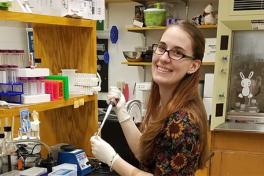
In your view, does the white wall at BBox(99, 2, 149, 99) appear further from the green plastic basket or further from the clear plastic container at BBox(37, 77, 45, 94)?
the clear plastic container at BBox(37, 77, 45, 94)

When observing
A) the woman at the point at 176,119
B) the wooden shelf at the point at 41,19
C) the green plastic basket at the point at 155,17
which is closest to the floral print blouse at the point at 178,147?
the woman at the point at 176,119

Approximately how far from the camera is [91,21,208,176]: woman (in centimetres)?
118

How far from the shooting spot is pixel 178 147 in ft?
3.84

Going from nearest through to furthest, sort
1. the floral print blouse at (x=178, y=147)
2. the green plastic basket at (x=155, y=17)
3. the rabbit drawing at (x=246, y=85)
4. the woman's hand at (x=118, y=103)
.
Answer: the floral print blouse at (x=178, y=147)
the woman's hand at (x=118, y=103)
the rabbit drawing at (x=246, y=85)
the green plastic basket at (x=155, y=17)

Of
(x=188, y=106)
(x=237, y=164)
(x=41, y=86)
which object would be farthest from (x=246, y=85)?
(x=41, y=86)

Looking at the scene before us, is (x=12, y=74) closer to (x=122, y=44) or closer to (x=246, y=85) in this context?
(x=246, y=85)

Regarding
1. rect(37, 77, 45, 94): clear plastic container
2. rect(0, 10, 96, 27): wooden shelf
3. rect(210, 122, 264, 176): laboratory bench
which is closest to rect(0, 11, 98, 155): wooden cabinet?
rect(0, 10, 96, 27): wooden shelf

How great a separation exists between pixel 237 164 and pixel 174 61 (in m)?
1.81

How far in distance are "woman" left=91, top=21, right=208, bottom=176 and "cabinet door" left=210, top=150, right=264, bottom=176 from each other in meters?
1.48

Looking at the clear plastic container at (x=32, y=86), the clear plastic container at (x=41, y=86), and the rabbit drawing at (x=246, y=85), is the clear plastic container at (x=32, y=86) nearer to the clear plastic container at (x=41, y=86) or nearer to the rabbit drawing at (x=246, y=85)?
the clear plastic container at (x=41, y=86)

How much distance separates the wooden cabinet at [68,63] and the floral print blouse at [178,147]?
669 millimetres

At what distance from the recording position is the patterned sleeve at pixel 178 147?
1.17 m

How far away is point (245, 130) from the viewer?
262cm

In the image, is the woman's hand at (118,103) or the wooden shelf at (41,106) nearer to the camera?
the wooden shelf at (41,106)
